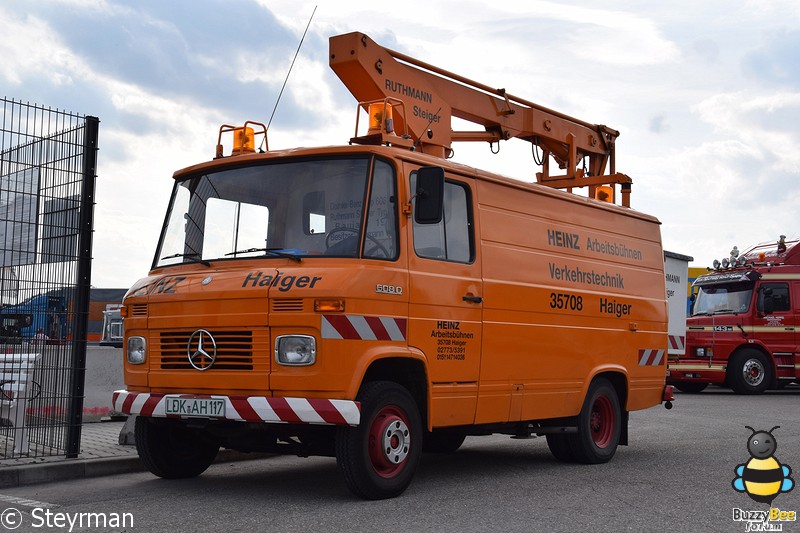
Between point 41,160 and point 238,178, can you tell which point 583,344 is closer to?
point 238,178

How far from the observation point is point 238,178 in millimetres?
8375

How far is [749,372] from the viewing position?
21656 mm

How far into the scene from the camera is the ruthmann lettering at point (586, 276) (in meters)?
9.70

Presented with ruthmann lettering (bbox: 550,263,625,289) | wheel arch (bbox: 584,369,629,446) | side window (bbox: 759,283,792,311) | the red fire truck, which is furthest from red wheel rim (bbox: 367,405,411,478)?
side window (bbox: 759,283,792,311)

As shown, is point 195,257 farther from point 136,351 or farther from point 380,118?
point 380,118

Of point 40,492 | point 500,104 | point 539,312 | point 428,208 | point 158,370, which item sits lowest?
point 40,492

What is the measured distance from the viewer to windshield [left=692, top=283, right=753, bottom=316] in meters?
22.1

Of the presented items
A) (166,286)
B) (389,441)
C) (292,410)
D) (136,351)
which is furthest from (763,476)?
(136,351)

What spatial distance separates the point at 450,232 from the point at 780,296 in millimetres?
15546

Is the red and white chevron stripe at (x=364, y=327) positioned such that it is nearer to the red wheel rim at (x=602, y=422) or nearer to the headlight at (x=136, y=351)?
the headlight at (x=136, y=351)

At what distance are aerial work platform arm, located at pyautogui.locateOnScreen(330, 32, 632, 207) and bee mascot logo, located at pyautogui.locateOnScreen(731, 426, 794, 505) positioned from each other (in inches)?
151

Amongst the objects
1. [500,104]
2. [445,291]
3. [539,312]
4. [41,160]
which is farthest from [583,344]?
[41,160]

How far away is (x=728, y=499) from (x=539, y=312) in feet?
7.92

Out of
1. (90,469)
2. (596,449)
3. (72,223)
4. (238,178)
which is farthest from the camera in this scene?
(596,449)
